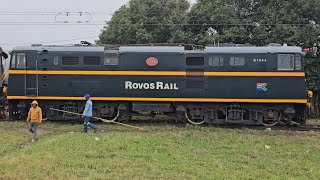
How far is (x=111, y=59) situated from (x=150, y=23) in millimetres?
14959

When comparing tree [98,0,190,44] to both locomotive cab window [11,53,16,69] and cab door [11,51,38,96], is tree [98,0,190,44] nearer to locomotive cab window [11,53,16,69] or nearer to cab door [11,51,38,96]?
cab door [11,51,38,96]

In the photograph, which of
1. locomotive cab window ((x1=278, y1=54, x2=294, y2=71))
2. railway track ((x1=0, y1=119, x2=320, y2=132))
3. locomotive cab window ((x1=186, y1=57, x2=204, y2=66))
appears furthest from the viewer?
locomotive cab window ((x1=186, y1=57, x2=204, y2=66))

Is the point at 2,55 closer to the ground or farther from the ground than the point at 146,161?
farther from the ground

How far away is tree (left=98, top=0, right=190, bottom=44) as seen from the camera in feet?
115

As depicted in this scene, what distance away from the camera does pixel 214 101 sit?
21500 millimetres

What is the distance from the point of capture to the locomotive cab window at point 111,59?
21.9 m

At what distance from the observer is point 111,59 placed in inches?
865

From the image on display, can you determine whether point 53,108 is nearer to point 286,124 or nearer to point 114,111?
point 114,111

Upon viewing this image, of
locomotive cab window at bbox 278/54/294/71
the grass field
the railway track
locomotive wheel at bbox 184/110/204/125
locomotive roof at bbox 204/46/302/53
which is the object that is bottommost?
the grass field

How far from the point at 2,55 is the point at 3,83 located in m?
1.50

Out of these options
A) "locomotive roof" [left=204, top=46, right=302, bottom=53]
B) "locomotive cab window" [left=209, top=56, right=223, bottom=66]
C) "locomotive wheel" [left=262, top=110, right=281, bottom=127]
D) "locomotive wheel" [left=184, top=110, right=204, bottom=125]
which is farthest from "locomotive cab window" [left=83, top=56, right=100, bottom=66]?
"locomotive wheel" [left=262, top=110, right=281, bottom=127]

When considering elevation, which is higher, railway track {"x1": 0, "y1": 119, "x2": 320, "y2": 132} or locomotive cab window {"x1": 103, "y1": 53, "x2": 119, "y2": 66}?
locomotive cab window {"x1": 103, "y1": 53, "x2": 119, "y2": 66}

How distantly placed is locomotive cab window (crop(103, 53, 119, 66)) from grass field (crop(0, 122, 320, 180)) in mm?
4519

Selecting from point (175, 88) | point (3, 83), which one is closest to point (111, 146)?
point (175, 88)
